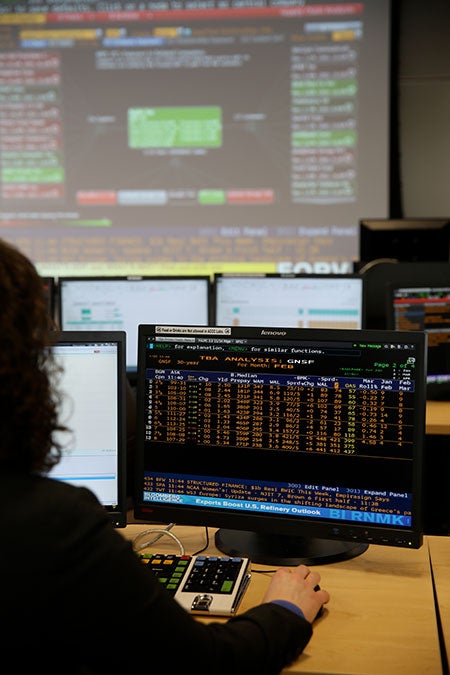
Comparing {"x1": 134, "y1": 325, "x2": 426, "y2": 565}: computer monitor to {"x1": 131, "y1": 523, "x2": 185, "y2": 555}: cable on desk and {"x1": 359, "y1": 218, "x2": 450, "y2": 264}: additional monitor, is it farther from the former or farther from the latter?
{"x1": 359, "y1": 218, "x2": 450, "y2": 264}: additional monitor

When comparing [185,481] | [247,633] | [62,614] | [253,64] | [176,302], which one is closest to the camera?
[62,614]

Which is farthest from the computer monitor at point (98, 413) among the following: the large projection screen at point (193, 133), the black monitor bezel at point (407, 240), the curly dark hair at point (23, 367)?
the large projection screen at point (193, 133)

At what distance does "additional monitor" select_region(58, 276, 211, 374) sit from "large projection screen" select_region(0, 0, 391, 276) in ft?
6.52

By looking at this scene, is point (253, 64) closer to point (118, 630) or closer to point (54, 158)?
point (54, 158)

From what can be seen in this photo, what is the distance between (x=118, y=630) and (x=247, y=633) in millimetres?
263

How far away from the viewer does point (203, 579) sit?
130 cm

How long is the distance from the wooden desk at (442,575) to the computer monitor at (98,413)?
1.90ft

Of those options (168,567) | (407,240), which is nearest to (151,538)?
(168,567)

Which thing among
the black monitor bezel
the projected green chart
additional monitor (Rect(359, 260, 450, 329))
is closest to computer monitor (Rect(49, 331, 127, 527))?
additional monitor (Rect(359, 260, 450, 329))

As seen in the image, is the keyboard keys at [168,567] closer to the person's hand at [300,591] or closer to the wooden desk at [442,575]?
the person's hand at [300,591]

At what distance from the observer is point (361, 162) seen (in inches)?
194

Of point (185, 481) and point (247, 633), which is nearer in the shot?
point (247, 633)

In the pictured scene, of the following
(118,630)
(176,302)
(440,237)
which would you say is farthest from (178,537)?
(440,237)

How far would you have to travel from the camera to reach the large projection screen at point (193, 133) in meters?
4.88
